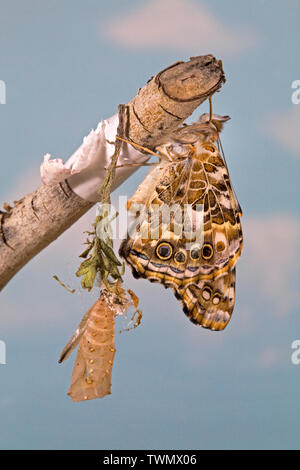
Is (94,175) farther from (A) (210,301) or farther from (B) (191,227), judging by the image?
(A) (210,301)

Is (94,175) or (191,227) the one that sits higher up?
(94,175)

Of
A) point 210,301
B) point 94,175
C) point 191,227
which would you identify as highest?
point 94,175

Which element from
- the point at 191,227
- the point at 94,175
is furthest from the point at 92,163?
the point at 191,227

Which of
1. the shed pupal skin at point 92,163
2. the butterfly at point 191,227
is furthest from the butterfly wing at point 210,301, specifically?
the shed pupal skin at point 92,163

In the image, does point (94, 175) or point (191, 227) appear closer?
point (191, 227)

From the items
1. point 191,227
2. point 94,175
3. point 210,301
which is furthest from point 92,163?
point 210,301

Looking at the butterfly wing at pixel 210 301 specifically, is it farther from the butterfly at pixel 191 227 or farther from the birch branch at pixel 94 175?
the birch branch at pixel 94 175
